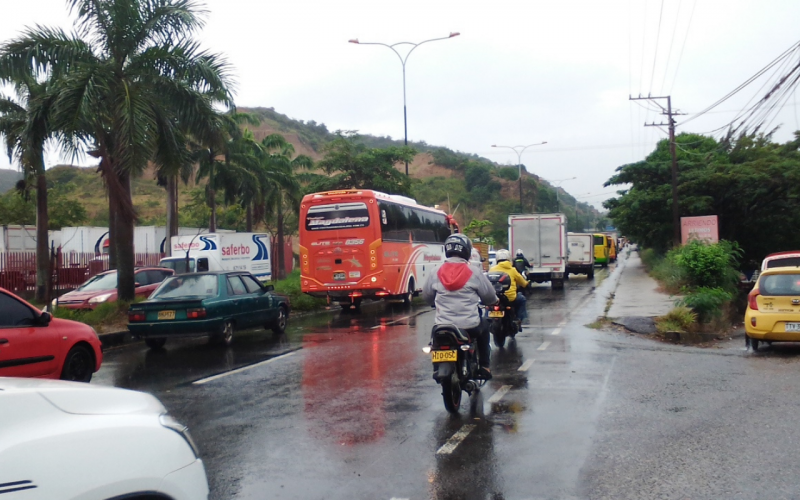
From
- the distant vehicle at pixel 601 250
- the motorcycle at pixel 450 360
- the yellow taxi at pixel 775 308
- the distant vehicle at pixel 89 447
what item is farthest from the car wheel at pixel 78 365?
the distant vehicle at pixel 601 250

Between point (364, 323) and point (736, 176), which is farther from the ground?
point (736, 176)

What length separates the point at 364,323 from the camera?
695 inches

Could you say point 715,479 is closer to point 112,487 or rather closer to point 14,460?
point 112,487

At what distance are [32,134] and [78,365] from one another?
27.1 ft

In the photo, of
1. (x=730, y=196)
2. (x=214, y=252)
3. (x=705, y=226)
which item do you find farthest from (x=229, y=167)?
(x=730, y=196)

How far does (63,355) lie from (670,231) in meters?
35.0

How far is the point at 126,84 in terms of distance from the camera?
15547 millimetres

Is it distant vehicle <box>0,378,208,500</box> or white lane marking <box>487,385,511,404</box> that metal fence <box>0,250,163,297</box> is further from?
distant vehicle <box>0,378,208,500</box>

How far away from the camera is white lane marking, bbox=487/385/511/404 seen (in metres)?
8.00

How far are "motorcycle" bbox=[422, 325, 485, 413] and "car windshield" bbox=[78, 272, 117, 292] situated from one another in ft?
45.3

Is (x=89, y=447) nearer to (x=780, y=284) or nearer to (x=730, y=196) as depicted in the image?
(x=780, y=284)

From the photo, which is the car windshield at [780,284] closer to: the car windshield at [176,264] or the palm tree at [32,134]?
the palm tree at [32,134]

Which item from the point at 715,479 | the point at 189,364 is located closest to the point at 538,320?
the point at 189,364

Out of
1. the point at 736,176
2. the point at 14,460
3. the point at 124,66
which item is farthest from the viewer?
the point at 736,176
